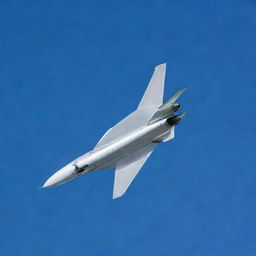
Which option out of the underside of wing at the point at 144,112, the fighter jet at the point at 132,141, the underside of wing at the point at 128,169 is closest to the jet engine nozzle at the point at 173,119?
the fighter jet at the point at 132,141

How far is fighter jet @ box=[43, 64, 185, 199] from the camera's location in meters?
24.0

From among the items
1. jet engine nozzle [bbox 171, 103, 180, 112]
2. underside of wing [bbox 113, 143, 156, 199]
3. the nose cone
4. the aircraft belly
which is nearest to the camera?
jet engine nozzle [bbox 171, 103, 180, 112]

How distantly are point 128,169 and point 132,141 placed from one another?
1240 mm

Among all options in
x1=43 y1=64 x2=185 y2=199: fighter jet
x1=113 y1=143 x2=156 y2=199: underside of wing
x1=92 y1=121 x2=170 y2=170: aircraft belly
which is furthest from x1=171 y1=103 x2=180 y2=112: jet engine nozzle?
x1=113 y1=143 x2=156 y2=199: underside of wing

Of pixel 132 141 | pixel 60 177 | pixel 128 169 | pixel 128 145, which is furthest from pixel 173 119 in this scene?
pixel 60 177

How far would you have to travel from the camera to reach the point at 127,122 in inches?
965

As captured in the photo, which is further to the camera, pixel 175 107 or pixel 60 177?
pixel 60 177

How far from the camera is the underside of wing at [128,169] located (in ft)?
79.2

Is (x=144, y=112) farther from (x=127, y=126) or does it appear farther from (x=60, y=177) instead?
(x=60, y=177)

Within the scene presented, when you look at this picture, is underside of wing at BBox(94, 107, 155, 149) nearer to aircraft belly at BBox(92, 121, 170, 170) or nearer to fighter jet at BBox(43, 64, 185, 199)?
fighter jet at BBox(43, 64, 185, 199)

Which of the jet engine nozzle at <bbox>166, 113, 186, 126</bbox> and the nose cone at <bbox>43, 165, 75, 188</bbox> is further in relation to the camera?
the nose cone at <bbox>43, 165, 75, 188</bbox>

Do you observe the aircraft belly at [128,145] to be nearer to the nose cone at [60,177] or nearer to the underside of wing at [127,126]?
the underside of wing at [127,126]

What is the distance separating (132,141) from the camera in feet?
78.4

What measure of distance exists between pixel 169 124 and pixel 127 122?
5.69 ft
